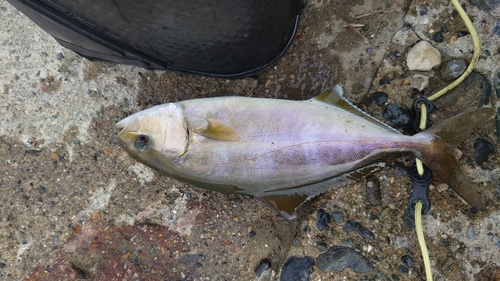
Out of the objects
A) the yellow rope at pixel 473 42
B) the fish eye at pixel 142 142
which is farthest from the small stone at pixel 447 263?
the fish eye at pixel 142 142

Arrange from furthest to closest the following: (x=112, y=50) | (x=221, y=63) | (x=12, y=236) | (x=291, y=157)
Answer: (x=12, y=236), (x=221, y=63), (x=112, y=50), (x=291, y=157)

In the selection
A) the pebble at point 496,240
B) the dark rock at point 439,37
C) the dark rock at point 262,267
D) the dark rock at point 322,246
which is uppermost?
the dark rock at point 439,37

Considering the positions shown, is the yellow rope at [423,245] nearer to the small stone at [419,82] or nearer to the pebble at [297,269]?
the pebble at [297,269]

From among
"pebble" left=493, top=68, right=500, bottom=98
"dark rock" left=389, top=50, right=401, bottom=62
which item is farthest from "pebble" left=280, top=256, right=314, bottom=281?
"pebble" left=493, top=68, right=500, bottom=98

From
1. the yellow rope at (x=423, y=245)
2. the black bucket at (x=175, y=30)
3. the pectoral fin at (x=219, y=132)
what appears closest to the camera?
the black bucket at (x=175, y=30)

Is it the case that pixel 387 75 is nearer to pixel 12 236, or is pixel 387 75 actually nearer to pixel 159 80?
pixel 159 80

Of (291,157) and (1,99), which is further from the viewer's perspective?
(1,99)

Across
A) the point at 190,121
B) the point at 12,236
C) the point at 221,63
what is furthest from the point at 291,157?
the point at 12,236
